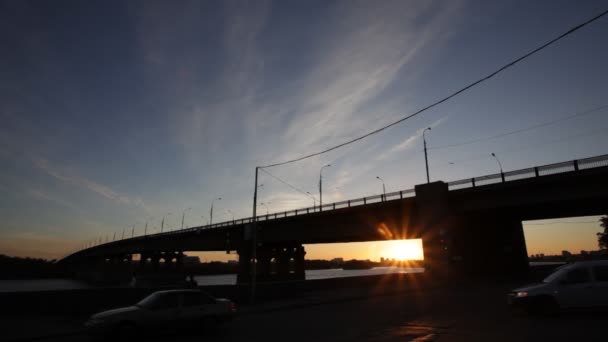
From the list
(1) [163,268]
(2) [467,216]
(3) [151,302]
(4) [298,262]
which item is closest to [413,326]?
(3) [151,302]

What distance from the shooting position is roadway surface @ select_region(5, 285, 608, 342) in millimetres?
9508

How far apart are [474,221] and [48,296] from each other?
37282 mm

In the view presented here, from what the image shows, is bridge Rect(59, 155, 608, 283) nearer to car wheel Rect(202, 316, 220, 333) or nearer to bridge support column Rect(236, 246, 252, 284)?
bridge support column Rect(236, 246, 252, 284)

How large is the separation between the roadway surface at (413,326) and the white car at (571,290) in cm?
39

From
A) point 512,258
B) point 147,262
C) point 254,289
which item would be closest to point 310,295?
point 254,289

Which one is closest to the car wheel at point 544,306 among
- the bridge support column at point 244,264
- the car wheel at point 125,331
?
the car wheel at point 125,331

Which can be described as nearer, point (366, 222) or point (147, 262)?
point (366, 222)

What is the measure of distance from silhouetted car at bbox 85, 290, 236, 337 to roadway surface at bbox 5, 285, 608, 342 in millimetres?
428

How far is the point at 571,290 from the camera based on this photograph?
37.7 feet

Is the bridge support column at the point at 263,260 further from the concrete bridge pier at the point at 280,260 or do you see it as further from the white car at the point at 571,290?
the white car at the point at 571,290

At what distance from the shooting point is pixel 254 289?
2009 cm

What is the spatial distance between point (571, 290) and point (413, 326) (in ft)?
16.8

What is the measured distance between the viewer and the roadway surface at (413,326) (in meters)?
9.51

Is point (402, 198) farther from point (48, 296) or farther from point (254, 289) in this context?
point (48, 296)
